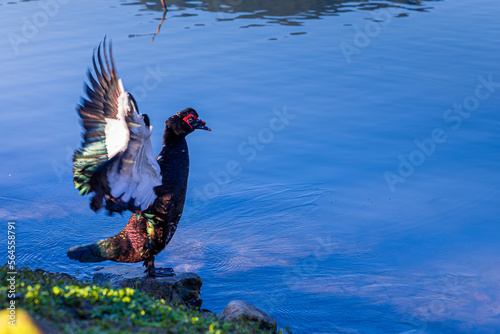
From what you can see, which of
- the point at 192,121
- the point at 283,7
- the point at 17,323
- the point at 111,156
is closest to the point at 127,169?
the point at 111,156

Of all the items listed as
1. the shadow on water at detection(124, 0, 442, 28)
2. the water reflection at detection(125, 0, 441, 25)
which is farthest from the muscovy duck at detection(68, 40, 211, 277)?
the water reflection at detection(125, 0, 441, 25)

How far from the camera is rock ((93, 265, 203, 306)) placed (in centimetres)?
721

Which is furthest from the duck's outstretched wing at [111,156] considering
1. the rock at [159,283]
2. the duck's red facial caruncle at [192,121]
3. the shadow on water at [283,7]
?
the shadow on water at [283,7]

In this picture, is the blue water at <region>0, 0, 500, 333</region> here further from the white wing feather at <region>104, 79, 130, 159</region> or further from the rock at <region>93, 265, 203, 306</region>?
the white wing feather at <region>104, 79, 130, 159</region>

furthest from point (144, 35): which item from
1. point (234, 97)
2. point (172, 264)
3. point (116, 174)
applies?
point (116, 174)

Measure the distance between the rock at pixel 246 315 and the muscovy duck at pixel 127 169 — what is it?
3.61ft

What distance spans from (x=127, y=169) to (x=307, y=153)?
18.7 ft

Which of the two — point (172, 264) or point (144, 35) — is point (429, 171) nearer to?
point (172, 264)

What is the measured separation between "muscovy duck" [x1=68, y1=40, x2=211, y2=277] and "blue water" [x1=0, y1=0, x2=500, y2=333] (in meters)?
1.04

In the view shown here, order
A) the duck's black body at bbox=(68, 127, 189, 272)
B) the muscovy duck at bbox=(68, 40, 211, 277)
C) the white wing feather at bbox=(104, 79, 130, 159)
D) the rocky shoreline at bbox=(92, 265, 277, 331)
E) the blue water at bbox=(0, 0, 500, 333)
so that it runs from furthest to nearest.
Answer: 1. the blue water at bbox=(0, 0, 500, 333)
2. the rocky shoreline at bbox=(92, 265, 277, 331)
3. the duck's black body at bbox=(68, 127, 189, 272)
4. the muscovy duck at bbox=(68, 40, 211, 277)
5. the white wing feather at bbox=(104, 79, 130, 159)

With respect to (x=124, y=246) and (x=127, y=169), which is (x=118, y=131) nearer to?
(x=127, y=169)

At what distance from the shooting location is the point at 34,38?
61.4ft

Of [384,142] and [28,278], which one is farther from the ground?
[384,142]

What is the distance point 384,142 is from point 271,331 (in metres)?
6.05
